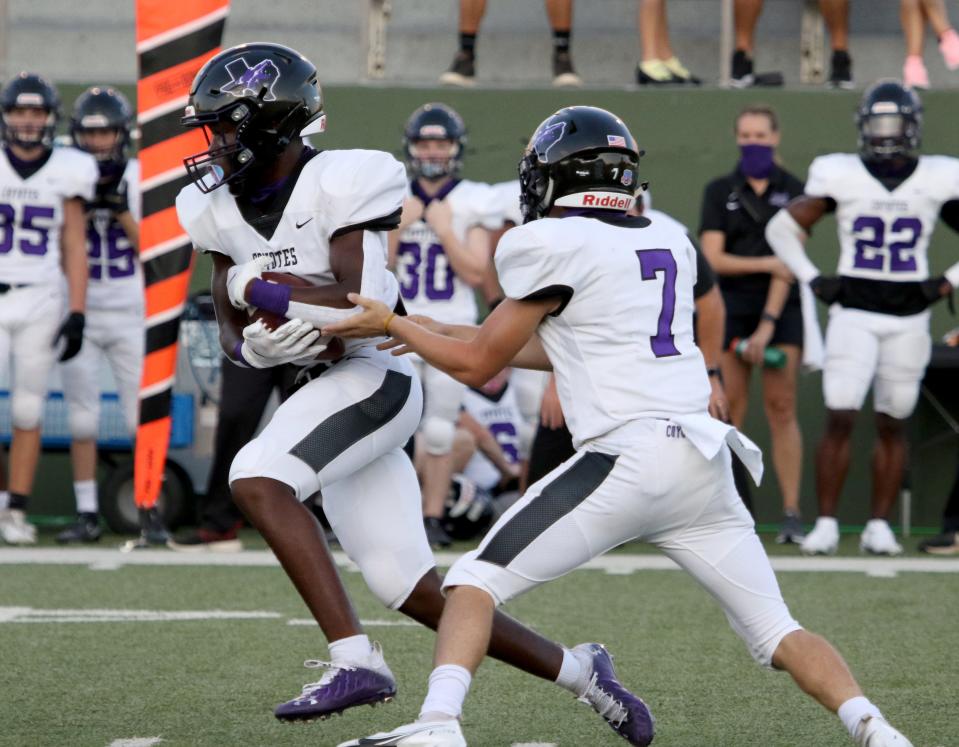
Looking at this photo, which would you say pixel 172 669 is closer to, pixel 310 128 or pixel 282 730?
pixel 282 730

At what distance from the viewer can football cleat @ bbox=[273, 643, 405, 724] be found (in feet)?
11.5

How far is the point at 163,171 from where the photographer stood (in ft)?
22.4

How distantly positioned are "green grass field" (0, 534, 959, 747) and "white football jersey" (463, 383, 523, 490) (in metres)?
1.46

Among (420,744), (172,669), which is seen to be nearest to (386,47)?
(172,669)

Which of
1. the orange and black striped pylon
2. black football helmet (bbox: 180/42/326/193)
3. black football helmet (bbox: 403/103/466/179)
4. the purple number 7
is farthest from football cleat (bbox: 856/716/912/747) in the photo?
black football helmet (bbox: 403/103/466/179)

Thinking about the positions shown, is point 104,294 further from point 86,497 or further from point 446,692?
point 446,692

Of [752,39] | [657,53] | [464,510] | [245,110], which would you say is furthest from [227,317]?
[752,39]

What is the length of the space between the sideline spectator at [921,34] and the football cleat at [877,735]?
6284mm

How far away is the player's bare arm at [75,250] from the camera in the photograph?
7395 mm

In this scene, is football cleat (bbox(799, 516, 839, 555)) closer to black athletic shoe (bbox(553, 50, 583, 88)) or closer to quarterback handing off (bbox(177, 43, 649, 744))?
black athletic shoe (bbox(553, 50, 583, 88))

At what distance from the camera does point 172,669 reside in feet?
15.0

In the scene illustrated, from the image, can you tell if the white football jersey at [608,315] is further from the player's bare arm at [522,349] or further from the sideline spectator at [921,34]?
the sideline spectator at [921,34]

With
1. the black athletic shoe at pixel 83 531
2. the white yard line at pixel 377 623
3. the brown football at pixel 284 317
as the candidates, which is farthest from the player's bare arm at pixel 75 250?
the brown football at pixel 284 317

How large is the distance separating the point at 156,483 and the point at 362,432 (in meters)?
3.37
